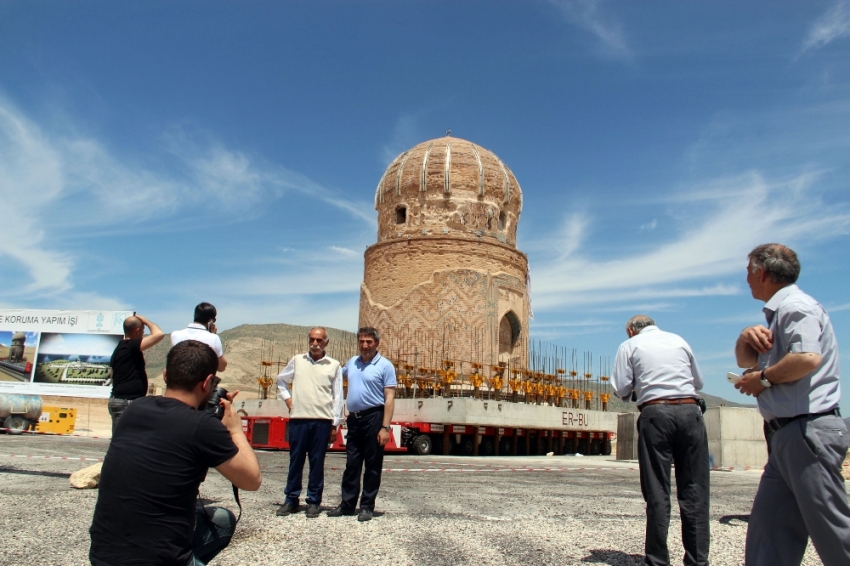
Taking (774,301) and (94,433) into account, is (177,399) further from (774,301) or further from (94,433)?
(94,433)

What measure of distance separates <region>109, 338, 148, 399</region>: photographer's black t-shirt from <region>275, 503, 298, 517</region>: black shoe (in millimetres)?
1741

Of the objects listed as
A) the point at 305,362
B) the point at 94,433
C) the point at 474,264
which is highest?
the point at 474,264

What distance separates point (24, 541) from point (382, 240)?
73.6 ft

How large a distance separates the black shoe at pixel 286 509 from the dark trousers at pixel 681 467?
2.87m

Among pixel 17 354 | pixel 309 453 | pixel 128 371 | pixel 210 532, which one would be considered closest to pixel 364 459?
pixel 309 453

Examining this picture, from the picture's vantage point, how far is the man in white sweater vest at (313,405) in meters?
6.17

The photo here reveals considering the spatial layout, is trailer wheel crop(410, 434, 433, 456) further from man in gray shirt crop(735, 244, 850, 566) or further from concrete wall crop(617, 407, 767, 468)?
man in gray shirt crop(735, 244, 850, 566)

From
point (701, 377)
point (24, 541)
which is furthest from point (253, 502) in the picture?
point (701, 377)

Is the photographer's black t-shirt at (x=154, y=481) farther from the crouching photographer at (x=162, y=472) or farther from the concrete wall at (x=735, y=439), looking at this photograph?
the concrete wall at (x=735, y=439)

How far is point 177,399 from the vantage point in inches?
114

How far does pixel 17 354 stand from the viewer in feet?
101

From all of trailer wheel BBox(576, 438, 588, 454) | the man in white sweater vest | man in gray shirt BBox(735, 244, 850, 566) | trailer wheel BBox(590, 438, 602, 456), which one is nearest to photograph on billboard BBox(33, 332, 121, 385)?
trailer wheel BBox(576, 438, 588, 454)

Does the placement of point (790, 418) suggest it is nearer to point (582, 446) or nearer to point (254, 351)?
point (582, 446)

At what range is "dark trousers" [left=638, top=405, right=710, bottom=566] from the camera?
4.34 m
